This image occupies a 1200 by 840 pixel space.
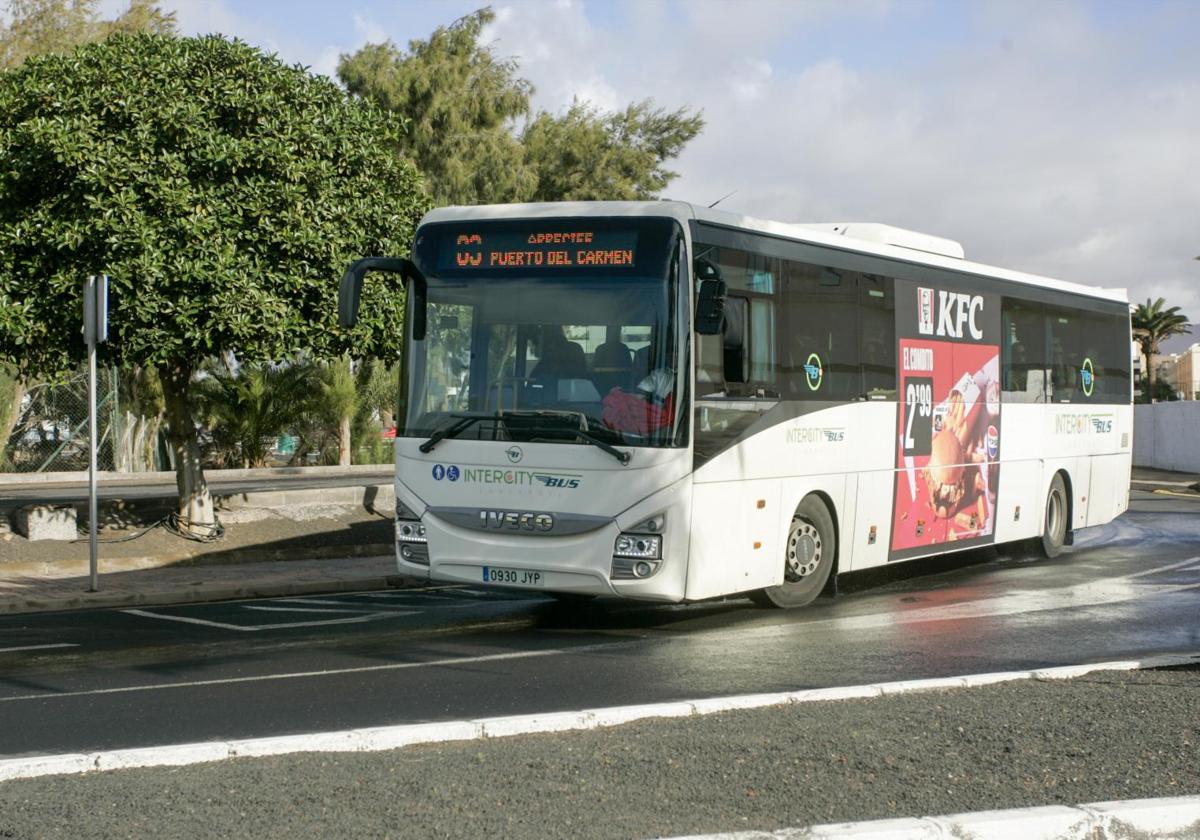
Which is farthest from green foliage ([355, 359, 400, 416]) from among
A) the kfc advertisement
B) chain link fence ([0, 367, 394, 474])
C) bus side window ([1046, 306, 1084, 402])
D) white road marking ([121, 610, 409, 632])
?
white road marking ([121, 610, 409, 632])

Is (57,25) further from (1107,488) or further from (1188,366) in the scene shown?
(1188,366)

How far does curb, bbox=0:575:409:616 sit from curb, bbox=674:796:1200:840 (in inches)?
397

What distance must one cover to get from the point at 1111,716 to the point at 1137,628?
4601mm

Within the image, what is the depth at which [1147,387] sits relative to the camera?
70812mm

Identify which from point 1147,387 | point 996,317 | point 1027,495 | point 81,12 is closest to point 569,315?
point 996,317

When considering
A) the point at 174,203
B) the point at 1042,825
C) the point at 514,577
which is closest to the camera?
the point at 1042,825

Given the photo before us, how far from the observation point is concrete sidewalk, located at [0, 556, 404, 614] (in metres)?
13.9

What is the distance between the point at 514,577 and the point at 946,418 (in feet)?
18.8

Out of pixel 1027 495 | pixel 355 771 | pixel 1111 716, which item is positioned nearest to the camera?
pixel 355 771

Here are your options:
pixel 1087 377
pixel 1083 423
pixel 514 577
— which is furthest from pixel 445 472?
pixel 1087 377

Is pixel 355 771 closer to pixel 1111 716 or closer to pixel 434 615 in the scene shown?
pixel 1111 716

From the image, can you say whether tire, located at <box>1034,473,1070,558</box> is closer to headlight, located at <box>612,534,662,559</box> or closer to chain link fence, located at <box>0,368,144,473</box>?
headlight, located at <box>612,534,662,559</box>

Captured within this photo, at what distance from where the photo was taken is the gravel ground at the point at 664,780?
533cm

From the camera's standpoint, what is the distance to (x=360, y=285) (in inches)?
448
